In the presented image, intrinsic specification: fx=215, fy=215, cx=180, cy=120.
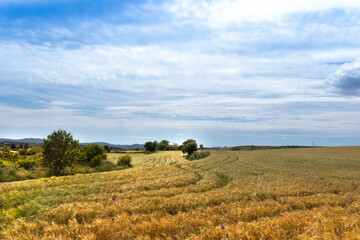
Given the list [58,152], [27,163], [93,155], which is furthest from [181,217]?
[93,155]

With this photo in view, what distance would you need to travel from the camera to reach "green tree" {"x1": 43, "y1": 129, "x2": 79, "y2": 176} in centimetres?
2815

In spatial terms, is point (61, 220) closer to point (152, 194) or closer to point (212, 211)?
point (152, 194)

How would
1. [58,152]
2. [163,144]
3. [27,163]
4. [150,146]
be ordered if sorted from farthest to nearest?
1. [163,144]
2. [150,146]
3. [27,163]
4. [58,152]

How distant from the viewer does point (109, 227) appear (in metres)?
5.36

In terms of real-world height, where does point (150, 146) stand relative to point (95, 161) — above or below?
above

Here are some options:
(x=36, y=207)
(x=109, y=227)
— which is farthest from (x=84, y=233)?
(x=36, y=207)

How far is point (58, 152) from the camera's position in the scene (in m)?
28.4

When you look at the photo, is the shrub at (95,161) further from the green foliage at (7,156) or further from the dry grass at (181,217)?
the dry grass at (181,217)

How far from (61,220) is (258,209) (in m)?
6.30

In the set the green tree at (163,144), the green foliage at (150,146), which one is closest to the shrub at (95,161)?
the green foliage at (150,146)

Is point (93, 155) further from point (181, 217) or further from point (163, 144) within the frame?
point (163, 144)

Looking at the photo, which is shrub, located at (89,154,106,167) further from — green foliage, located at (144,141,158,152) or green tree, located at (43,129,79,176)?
green foliage, located at (144,141,158,152)

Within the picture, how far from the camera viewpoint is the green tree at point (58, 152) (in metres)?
28.1

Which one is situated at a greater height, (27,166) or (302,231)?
(302,231)
